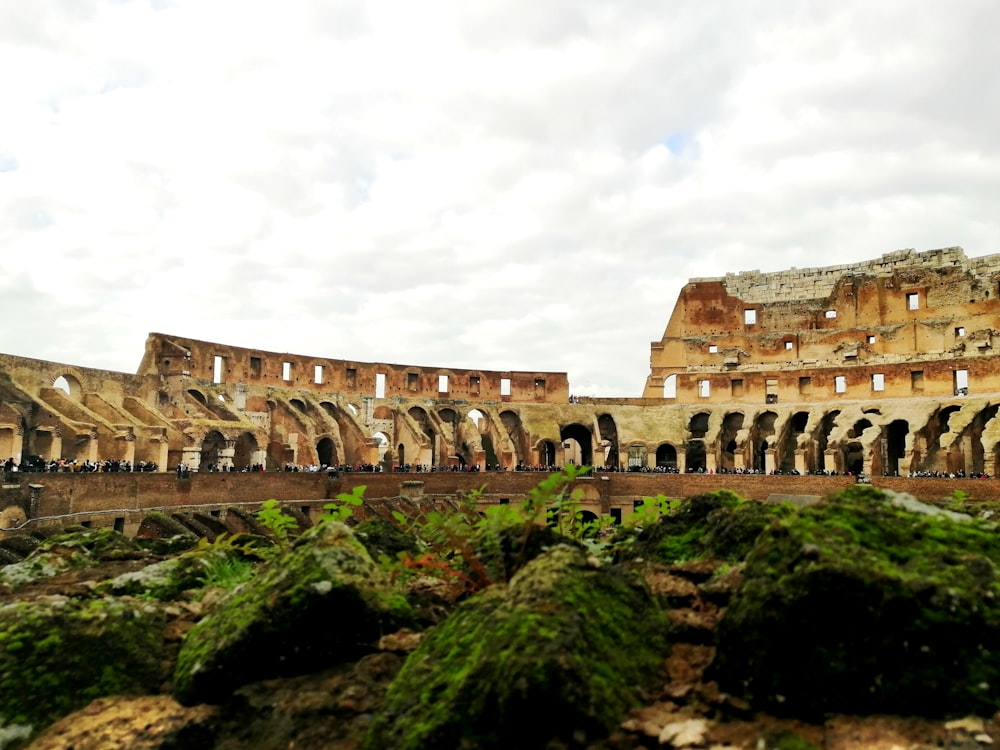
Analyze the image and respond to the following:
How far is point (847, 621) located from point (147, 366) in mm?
34744

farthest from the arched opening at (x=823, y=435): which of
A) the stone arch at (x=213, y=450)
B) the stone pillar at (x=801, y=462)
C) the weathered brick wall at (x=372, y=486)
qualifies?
the stone arch at (x=213, y=450)

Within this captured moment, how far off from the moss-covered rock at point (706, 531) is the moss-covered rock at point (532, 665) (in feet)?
5.73

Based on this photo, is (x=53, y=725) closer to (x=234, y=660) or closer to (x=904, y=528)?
(x=234, y=660)

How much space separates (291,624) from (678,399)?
38343 mm

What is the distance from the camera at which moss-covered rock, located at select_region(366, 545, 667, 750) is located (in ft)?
11.4

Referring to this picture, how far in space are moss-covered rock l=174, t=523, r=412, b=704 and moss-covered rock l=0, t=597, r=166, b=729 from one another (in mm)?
323

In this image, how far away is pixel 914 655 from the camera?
11.9 ft

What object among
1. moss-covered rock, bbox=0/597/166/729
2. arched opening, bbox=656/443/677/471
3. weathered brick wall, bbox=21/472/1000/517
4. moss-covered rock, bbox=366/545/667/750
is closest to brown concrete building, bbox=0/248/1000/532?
arched opening, bbox=656/443/677/471

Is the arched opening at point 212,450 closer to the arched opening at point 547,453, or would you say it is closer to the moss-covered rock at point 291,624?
the arched opening at point 547,453

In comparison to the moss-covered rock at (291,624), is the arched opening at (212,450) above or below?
above

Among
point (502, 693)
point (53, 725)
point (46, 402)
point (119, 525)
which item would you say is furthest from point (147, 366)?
point (502, 693)

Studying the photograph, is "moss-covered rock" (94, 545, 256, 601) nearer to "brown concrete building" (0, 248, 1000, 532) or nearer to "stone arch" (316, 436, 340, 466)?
"brown concrete building" (0, 248, 1000, 532)

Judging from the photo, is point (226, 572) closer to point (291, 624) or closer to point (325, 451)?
point (291, 624)

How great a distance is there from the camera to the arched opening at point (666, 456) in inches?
1578
